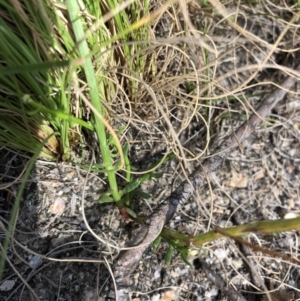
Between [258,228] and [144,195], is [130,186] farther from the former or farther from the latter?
[258,228]

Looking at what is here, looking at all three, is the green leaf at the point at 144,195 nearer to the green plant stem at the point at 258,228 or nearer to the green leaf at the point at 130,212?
the green leaf at the point at 130,212

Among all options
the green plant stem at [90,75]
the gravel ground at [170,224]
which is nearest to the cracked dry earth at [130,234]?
the gravel ground at [170,224]

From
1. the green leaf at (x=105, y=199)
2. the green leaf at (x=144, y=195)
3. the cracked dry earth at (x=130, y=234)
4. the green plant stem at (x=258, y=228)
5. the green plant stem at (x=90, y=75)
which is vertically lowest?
the cracked dry earth at (x=130, y=234)

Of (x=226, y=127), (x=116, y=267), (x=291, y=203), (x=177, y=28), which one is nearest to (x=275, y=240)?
(x=291, y=203)

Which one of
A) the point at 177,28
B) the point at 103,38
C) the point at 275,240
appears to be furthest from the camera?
the point at 275,240

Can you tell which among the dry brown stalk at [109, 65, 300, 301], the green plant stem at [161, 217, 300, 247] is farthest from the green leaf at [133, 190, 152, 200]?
the green plant stem at [161, 217, 300, 247]

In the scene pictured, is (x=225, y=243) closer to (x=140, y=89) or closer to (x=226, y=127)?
(x=226, y=127)

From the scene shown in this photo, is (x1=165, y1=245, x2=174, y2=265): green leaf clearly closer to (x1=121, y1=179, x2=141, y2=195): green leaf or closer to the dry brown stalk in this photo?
the dry brown stalk

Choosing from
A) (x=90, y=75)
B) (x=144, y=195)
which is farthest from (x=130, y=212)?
(x=90, y=75)
